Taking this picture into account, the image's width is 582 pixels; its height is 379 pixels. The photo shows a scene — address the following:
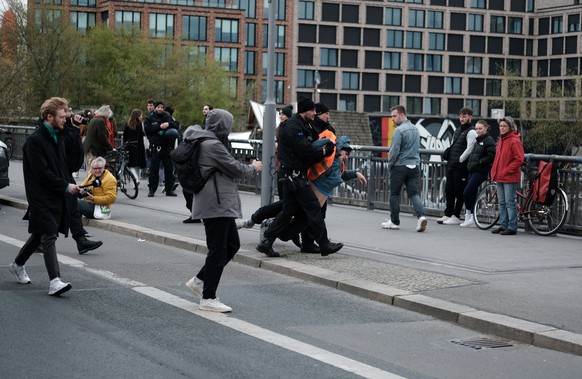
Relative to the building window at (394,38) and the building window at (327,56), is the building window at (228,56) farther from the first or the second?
the building window at (394,38)

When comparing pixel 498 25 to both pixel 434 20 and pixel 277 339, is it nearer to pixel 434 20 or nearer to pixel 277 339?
pixel 434 20

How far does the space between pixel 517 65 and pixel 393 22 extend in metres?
15.0

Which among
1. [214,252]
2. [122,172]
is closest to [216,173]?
[214,252]

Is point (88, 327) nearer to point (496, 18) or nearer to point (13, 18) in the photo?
point (13, 18)

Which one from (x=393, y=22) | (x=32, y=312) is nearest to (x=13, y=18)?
(x=393, y=22)

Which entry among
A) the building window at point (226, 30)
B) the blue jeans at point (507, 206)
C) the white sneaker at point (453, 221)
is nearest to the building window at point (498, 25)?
the building window at point (226, 30)

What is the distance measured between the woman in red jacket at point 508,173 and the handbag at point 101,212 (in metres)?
6.15

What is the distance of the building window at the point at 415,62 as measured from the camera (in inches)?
4688

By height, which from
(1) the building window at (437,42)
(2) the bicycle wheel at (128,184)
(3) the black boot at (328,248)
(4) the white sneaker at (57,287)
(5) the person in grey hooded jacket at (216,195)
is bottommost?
(4) the white sneaker at (57,287)

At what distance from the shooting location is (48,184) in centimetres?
1003

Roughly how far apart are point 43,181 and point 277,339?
3007 mm

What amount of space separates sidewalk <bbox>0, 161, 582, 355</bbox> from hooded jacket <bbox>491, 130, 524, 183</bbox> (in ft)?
2.86

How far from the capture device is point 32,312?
917cm

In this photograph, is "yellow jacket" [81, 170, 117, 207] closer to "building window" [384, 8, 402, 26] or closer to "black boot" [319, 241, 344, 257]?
"black boot" [319, 241, 344, 257]
